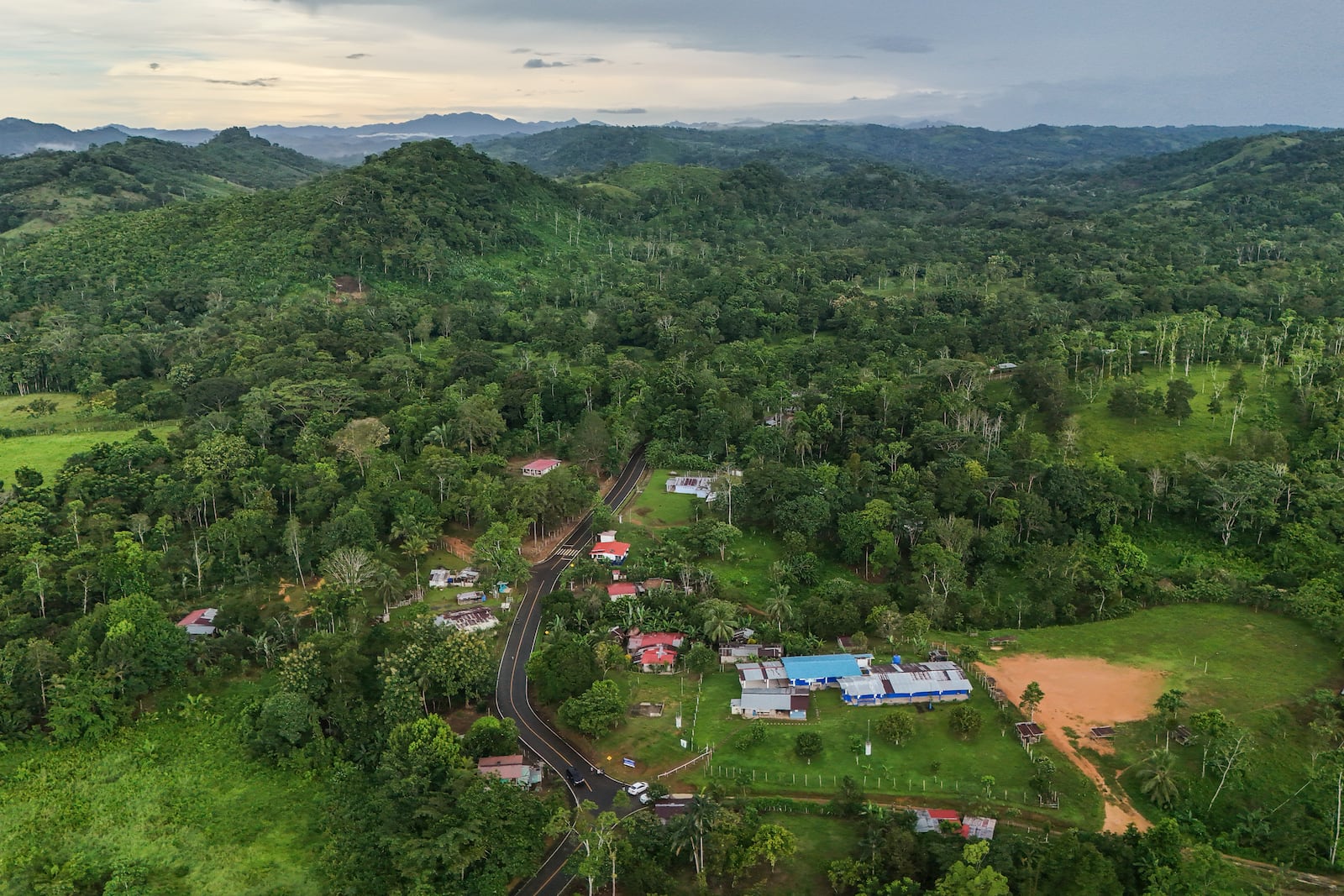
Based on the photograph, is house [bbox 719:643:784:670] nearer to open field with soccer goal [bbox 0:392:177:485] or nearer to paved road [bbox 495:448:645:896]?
paved road [bbox 495:448:645:896]

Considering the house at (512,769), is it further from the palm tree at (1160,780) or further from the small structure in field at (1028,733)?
the palm tree at (1160,780)

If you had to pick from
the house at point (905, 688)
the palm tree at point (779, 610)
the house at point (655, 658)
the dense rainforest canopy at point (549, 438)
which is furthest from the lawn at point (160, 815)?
the house at point (905, 688)

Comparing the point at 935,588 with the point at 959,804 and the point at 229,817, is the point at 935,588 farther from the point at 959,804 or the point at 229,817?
the point at 229,817

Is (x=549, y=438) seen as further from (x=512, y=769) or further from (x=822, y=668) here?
(x=512, y=769)

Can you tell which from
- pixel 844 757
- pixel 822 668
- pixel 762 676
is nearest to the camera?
pixel 844 757

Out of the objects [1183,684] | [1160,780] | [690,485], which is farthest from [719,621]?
[1183,684]

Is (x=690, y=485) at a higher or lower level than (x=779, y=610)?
higher

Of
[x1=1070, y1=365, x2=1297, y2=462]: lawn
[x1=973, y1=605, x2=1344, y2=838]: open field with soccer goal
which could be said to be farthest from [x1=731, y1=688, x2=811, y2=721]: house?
[x1=1070, y1=365, x2=1297, y2=462]: lawn

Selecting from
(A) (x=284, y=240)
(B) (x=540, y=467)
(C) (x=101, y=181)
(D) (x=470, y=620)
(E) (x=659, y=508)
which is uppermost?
(C) (x=101, y=181)
